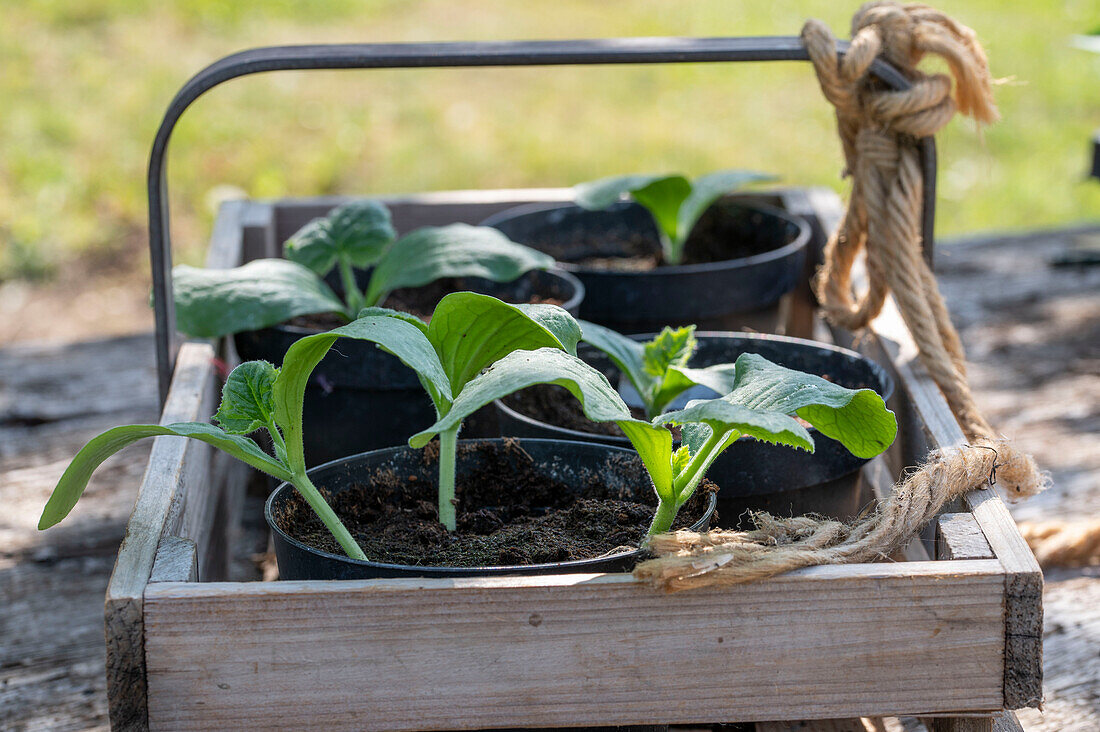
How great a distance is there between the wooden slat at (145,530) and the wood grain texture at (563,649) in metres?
0.01

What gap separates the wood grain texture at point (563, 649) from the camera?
2.31ft

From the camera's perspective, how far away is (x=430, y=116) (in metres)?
4.20

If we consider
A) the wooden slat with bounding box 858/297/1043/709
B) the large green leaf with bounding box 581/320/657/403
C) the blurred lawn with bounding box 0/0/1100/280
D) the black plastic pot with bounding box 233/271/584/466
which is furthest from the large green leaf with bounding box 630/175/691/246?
the blurred lawn with bounding box 0/0/1100/280

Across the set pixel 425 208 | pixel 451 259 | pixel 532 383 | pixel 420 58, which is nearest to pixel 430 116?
pixel 425 208

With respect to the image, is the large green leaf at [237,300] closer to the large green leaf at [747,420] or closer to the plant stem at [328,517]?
the plant stem at [328,517]

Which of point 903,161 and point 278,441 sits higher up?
point 903,161

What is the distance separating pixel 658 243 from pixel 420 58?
29.7 inches

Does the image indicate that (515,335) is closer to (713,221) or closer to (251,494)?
(251,494)

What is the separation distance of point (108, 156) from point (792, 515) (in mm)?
3222

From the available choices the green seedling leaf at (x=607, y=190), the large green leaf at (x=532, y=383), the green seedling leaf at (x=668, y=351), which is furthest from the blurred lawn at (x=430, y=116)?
the large green leaf at (x=532, y=383)

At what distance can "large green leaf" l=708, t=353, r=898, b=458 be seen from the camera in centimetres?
74

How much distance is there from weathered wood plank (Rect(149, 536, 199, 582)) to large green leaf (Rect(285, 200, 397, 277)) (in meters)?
0.56

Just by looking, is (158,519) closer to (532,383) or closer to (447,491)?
(447,491)

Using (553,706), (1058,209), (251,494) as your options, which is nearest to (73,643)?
(251,494)
